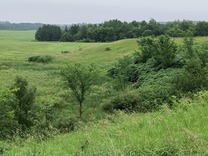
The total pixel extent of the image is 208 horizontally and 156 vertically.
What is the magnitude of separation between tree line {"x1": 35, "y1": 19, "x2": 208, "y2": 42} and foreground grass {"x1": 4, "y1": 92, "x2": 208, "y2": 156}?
301 ft

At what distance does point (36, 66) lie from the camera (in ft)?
252

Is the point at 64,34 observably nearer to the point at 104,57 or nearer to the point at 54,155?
the point at 104,57

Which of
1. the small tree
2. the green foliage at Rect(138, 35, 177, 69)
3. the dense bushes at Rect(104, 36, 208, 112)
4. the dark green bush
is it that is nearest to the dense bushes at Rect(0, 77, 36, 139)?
the small tree

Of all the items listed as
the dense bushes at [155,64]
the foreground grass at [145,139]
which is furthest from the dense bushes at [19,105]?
the foreground grass at [145,139]

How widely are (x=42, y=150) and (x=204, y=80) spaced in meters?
23.2

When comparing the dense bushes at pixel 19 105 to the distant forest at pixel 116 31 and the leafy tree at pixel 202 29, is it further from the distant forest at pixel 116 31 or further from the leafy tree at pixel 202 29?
the leafy tree at pixel 202 29

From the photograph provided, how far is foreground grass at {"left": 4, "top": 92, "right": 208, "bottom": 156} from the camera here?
17.6ft

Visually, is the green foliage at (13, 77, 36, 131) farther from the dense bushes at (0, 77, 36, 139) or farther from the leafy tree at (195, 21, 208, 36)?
the leafy tree at (195, 21, 208, 36)

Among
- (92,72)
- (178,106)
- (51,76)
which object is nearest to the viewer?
(178,106)

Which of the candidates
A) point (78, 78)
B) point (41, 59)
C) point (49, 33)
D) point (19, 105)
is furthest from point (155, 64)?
point (49, 33)

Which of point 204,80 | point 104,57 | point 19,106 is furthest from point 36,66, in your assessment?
point 204,80

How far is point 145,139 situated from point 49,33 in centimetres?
15459

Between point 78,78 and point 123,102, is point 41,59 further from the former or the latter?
point 123,102

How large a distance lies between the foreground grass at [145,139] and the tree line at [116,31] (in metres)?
91.6
